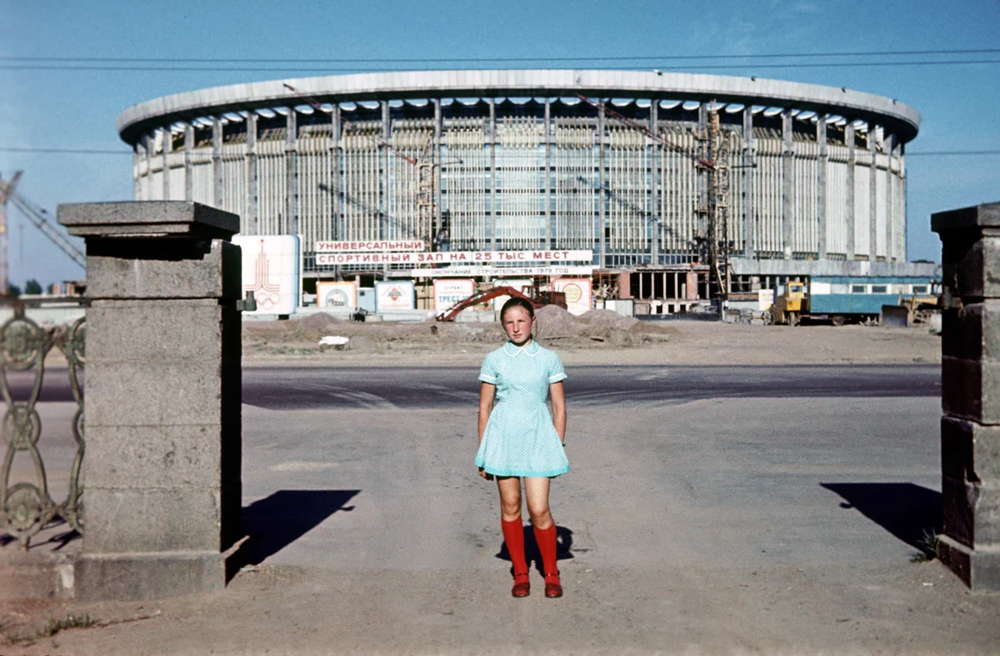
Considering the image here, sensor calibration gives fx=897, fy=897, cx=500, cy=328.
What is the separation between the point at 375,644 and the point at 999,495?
3956mm

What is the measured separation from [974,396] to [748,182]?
3585 inches

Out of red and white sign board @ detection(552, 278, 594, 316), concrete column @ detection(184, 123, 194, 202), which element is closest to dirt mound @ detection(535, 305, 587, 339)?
red and white sign board @ detection(552, 278, 594, 316)

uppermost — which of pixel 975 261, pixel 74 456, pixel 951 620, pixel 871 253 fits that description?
pixel 871 253

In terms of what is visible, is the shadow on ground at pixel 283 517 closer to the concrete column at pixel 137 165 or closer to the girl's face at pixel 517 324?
the girl's face at pixel 517 324

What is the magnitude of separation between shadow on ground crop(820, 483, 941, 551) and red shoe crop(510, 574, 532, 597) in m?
2.97

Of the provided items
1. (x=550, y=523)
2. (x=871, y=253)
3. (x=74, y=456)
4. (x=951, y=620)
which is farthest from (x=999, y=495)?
(x=871, y=253)

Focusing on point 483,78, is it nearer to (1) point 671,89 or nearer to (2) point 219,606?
(1) point 671,89

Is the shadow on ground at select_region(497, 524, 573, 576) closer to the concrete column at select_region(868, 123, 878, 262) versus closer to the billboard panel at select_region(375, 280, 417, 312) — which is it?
the billboard panel at select_region(375, 280, 417, 312)

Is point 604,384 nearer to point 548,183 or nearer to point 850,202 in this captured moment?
point 548,183

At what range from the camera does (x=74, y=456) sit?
573 cm

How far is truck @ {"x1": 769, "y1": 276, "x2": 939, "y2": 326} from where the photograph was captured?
54.4m

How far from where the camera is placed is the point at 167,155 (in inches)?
4008

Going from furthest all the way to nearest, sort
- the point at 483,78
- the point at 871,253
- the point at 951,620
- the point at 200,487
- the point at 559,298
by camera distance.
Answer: the point at 871,253
the point at 483,78
the point at 559,298
the point at 200,487
the point at 951,620

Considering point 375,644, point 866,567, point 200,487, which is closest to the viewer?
point 375,644
